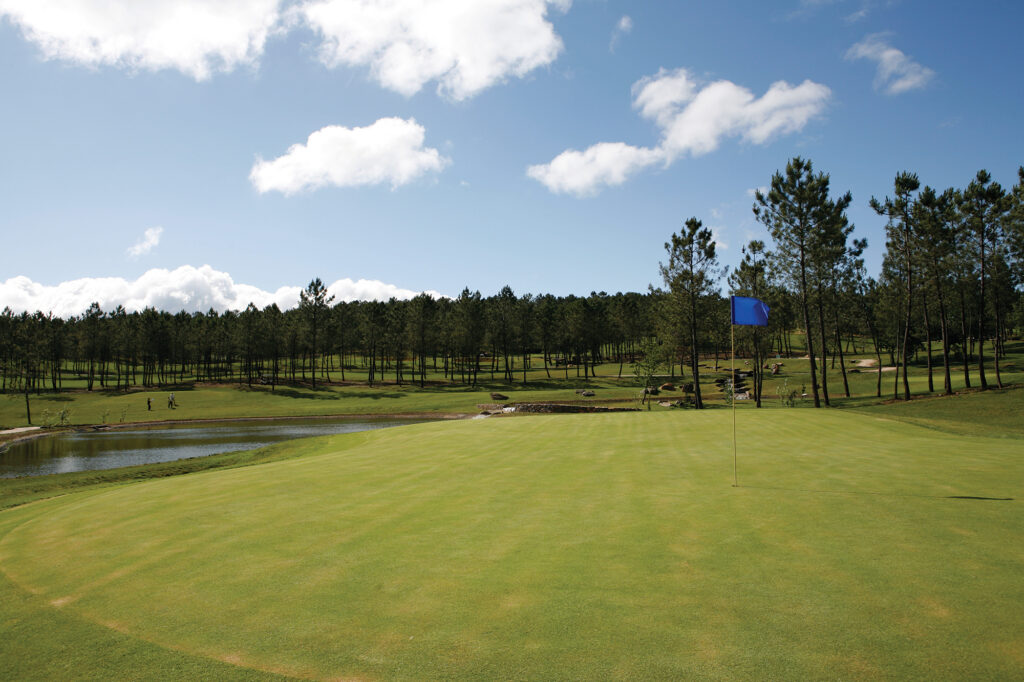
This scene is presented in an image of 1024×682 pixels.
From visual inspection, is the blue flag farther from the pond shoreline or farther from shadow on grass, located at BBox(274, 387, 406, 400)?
shadow on grass, located at BBox(274, 387, 406, 400)

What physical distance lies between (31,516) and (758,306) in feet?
66.4

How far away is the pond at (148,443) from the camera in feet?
114

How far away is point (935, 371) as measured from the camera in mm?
70000

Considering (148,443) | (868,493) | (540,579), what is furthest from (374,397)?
(540,579)

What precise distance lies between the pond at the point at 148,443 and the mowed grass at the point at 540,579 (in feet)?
85.8

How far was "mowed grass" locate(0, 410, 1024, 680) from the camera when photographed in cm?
510

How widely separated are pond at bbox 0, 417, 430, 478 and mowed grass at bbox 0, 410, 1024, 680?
2616cm

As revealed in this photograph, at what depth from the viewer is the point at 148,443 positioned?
4425 centimetres

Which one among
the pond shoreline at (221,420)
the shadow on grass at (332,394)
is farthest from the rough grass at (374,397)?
the pond shoreline at (221,420)

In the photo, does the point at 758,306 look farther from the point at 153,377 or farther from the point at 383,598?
the point at 153,377

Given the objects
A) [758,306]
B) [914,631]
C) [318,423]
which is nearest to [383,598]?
[914,631]

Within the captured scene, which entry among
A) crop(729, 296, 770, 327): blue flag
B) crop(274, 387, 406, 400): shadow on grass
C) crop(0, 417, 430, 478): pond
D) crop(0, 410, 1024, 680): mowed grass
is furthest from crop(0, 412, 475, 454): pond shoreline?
crop(0, 410, 1024, 680): mowed grass

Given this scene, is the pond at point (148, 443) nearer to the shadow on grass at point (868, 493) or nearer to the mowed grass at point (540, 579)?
the mowed grass at point (540, 579)

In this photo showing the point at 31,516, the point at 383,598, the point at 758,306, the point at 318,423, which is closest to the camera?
the point at 383,598
